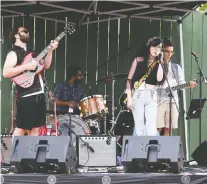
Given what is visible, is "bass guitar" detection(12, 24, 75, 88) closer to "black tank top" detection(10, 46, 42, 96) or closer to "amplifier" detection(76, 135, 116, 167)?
"black tank top" detection(10, 46, 42, 96)

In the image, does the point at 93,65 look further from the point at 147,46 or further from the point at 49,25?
the point at 147,46

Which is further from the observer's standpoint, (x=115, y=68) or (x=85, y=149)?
(x=115, y=68)

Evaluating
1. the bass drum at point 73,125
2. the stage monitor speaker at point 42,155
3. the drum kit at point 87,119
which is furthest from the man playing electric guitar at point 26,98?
the bass drum at point 73,125

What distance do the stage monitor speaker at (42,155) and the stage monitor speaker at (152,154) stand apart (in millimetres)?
632

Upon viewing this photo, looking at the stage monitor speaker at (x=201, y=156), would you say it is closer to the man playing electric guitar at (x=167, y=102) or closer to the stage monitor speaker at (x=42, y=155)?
the man playing electric guitar at (x=167, y=102)

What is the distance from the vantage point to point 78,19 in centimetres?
1031

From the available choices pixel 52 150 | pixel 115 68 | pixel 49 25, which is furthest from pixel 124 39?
pixel 52 150

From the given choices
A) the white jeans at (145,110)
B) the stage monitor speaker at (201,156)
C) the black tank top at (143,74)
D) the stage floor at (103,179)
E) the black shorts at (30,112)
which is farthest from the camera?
the black tank top at (143,74)

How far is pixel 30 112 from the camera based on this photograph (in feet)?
23.2

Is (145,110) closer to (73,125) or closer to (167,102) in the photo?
(167,102)

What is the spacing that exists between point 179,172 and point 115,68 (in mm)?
4709

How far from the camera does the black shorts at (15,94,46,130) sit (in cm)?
704

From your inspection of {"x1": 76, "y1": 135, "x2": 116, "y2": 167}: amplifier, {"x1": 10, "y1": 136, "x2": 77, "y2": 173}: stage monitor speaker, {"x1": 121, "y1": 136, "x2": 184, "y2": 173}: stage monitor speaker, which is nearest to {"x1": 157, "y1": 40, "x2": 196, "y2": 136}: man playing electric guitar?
{"x1": 76, "y1": 135, "x2": 116, "y2": 167}: amplifier

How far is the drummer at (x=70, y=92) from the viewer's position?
9281 millimetres
